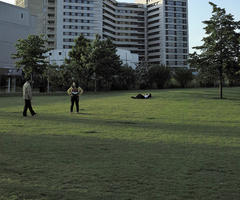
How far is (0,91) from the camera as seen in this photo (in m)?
45.3

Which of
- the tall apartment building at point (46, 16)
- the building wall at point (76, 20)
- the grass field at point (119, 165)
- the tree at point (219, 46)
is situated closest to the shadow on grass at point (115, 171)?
the grass field at point (119, 165)

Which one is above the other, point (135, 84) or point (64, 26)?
point (64, 26)

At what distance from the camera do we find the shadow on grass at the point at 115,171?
12.6 feet

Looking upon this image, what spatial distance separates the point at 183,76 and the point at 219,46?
38.0 meters

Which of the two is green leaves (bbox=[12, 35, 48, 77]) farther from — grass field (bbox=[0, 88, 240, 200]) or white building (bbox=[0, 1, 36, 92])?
grass field (bbox=[0, 88, 240, 200])

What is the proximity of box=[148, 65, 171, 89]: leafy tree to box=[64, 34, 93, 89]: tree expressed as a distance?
63.8 feet

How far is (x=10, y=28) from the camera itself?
5812 cm

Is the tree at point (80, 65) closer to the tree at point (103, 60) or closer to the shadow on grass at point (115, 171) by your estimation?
the tree at point (103, 60)

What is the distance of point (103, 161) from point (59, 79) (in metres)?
47.2

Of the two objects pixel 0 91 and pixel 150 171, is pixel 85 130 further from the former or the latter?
pixel 0 91

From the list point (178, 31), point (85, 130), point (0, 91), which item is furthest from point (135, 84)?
point (178, 31)

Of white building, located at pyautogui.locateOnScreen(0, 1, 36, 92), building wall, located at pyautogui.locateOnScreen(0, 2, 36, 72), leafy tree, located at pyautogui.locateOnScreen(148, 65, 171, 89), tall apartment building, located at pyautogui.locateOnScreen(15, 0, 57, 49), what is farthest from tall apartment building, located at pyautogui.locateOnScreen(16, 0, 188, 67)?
leafy tree, located at pyautogui.locateOnScreen(148, 65, 171, 89)

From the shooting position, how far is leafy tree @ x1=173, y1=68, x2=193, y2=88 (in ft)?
216

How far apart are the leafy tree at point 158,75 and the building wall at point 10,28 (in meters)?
29.4
